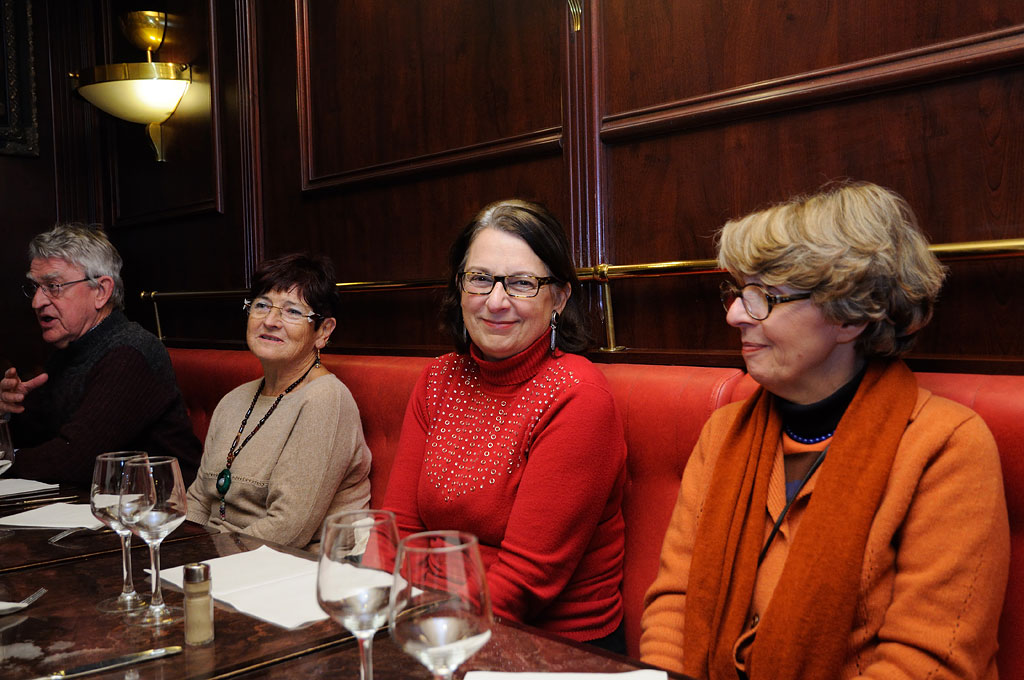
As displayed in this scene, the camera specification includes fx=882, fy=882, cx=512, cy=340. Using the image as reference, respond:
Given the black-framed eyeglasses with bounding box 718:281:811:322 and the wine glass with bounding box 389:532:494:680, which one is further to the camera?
the black-framed eyeglasses with bounding box 718:281:811:322

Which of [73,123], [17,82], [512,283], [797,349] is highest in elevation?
[17,82]

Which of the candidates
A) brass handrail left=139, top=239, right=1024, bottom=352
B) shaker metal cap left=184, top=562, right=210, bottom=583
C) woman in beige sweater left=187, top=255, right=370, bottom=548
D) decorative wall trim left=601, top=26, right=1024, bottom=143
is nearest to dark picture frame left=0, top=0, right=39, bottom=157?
brass handrail left=139, top=239, right=1024, bottom=352

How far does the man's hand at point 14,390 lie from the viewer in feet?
9.46

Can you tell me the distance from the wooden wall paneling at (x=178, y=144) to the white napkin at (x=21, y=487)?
1.76 m

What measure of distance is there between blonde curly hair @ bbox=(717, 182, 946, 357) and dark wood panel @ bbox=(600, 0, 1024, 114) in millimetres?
477

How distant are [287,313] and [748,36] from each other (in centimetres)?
139

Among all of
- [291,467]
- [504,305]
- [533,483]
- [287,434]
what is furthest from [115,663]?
[287,434]

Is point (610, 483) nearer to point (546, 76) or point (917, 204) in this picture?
point (917, 204)

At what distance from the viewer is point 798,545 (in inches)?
51.9

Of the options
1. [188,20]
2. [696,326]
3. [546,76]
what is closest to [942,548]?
[696,326]

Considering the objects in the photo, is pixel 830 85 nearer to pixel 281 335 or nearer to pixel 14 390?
pixel 281 335

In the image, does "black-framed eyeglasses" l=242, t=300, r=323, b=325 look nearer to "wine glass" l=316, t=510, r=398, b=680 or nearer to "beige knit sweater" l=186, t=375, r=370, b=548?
"beige knit sweater" l=186, t=375, r=370, b=548

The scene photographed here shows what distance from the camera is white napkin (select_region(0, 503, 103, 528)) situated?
176cm

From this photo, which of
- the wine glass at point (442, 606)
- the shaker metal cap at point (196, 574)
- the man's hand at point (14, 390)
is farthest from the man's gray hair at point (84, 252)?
the wine glass at point (442, 606)
